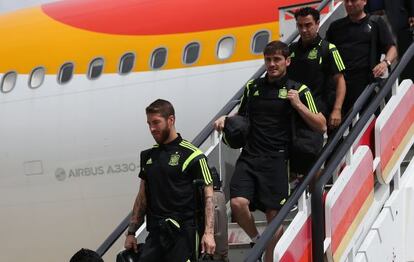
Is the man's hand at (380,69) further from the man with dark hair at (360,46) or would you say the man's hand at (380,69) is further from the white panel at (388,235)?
the white panel at (388,235)

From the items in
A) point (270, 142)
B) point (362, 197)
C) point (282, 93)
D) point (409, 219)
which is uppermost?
point (282, 93)

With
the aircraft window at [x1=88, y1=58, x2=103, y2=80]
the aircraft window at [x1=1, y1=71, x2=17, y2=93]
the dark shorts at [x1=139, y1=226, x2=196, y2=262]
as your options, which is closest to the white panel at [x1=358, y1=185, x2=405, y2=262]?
the dark shorts at [x1=139, y1=226, x2=196, y2=262]

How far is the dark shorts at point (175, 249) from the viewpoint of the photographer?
459cm

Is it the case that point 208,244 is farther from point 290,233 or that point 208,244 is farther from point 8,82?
point 8,82

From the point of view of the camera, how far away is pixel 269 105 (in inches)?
194

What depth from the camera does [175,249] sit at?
181 inches

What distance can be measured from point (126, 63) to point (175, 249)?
453cm

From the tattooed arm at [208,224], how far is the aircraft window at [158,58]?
419cm

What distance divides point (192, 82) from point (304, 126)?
3561 millimetres

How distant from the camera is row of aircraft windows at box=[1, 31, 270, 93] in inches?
316

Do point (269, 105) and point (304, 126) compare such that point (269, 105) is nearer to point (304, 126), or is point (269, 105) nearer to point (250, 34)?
point (304, 126)

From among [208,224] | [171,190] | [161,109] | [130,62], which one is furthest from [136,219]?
[130,62]

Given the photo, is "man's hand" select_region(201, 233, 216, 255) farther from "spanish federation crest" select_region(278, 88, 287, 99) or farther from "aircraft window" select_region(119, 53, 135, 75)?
"aircraft window" select_region(119, 53, 135, 75)

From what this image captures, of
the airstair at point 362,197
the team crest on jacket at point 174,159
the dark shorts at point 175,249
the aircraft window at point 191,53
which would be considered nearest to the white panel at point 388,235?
the airstair at point 362,197
